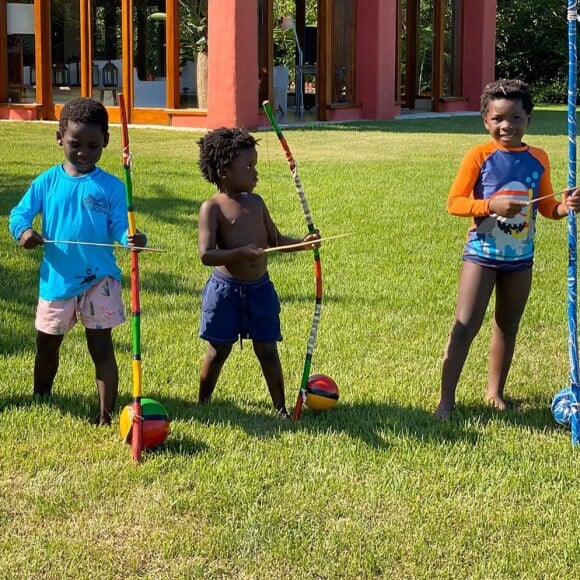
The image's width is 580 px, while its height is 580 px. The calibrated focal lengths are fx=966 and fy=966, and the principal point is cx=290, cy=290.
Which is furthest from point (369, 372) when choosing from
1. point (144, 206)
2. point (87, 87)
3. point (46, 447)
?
point (87, 87)

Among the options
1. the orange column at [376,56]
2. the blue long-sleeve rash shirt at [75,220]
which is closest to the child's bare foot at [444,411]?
the blue long-sleeve rash shirt at [75,220]

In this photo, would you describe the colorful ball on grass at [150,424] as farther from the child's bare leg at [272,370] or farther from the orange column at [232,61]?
the orange column at [232,61]

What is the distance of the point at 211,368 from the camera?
4.77 m

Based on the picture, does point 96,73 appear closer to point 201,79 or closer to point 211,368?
point 201,79

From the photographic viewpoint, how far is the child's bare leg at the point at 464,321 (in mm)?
4703

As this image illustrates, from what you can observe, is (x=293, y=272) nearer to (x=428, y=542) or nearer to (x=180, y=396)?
(x=180, y=396)

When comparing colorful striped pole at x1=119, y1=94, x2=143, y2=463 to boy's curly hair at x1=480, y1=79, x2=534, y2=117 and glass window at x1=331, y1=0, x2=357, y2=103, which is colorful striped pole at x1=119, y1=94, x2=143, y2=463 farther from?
glass window at x1=331, y1=0, x2=357, y2=103

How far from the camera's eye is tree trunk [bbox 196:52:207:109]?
18531mm

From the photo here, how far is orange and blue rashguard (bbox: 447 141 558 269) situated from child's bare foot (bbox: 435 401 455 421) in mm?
719

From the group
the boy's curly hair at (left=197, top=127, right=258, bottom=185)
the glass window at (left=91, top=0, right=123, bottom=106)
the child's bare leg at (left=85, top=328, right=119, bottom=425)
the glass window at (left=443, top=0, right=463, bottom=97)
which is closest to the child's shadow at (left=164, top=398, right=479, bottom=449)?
the child's bare leg at (left=85, top=328, right=119, bottom=425)

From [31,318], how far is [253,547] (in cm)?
338

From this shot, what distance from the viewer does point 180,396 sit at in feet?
16.3

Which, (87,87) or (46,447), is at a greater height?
(87,87)

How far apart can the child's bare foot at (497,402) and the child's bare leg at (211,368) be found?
4.49ft
